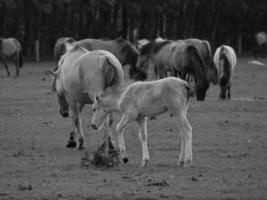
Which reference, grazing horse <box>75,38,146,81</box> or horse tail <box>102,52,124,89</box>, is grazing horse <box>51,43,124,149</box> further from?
grazing horse <box>75,38,146,81</box>

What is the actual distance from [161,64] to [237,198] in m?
20.6

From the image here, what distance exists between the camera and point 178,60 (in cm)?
2752

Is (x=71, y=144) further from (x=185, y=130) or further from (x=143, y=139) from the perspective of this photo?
(x=185, y=130)

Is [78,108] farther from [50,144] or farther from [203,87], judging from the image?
[203,87]

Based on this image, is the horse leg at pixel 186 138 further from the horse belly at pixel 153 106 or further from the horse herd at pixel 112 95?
the horse belly at pixel 153 106

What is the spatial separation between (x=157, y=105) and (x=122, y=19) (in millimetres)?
51930

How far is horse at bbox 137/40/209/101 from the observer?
25.5 m

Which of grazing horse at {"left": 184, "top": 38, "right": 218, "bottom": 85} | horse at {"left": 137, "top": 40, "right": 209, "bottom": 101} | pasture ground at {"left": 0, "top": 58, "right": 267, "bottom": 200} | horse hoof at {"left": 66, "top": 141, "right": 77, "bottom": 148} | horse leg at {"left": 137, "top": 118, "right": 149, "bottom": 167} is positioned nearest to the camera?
pasture ground at {"left": 0, "top": 58, "right": 267, "bottom": 200}

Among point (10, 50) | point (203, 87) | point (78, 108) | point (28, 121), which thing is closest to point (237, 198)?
point (78, 108)

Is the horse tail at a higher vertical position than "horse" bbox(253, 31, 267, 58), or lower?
higher

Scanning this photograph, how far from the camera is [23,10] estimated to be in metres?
64.1

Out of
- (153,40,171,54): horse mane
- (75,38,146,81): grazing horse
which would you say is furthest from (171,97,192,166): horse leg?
(153,40,171,54): horse mane

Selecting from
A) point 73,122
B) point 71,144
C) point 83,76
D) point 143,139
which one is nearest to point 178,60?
point 73,122

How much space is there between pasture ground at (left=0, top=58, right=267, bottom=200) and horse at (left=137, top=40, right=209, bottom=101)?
2.35 feet
